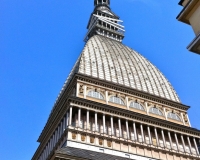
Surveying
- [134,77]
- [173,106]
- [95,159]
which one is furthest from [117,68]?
[95,159]

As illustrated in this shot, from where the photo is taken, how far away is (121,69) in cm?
4438

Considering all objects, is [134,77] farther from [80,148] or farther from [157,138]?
[80,148]

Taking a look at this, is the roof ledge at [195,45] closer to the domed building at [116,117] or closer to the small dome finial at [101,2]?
the domed building at [116,117]

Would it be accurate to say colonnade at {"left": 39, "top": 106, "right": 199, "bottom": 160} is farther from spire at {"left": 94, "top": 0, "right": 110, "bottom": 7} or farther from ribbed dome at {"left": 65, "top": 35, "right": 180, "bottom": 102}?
spire at {"left": 94, "top": 0, "right": 110, "bottom": 7}

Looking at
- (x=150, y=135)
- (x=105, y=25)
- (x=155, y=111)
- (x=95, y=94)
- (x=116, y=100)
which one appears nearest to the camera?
(x=150, y=135)

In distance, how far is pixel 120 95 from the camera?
125ft

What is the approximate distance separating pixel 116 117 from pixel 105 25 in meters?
32.9

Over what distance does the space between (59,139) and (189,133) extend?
17.0 m

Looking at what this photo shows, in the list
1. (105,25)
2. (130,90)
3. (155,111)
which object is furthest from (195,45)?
(105,25)

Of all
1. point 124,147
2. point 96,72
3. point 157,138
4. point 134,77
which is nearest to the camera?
point 124,147

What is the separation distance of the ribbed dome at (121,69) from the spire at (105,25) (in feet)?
27.1

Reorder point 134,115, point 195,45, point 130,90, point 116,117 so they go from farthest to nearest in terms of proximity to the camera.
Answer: point 130,90, point 134,115, point 116,117, point 195,45

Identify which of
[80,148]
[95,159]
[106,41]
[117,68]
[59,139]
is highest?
[106,41]

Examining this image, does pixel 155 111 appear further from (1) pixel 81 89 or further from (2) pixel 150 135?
(1) pixel 81 89
